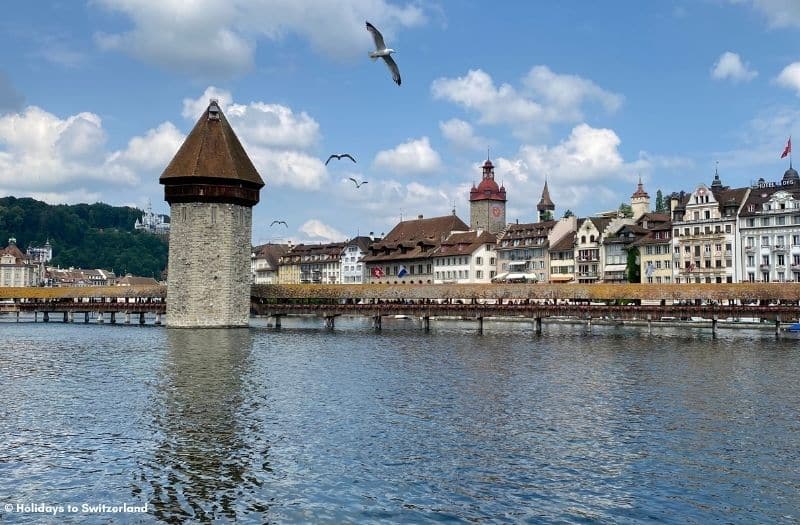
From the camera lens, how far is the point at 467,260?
9131cm

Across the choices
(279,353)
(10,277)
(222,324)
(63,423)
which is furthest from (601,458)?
(10,277)

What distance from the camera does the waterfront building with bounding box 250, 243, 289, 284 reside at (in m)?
131

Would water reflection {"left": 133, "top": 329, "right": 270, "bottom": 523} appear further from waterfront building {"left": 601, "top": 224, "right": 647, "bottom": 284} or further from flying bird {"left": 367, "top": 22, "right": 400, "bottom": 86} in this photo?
waterfront building {"left": 601, "top": 224, "right": 647, "bottom": 284}

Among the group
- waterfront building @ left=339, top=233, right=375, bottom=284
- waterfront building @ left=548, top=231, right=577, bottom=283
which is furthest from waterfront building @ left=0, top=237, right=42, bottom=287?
waterfront building @ left=548, top=231, right=577, bottom=283

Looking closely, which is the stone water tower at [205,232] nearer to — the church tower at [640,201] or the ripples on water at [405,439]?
the ripples on water at [405,439]

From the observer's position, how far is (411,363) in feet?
107

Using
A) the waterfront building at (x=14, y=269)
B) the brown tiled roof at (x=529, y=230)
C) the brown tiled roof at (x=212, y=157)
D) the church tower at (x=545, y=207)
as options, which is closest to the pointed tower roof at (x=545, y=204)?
the church tower at (x=545, y=207)

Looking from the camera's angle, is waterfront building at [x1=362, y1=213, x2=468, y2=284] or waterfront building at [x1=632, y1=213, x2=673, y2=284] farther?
waterfront building at [x1=362, y1=213, x2=468, y2=284]

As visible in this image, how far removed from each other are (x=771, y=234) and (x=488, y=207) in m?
44.7

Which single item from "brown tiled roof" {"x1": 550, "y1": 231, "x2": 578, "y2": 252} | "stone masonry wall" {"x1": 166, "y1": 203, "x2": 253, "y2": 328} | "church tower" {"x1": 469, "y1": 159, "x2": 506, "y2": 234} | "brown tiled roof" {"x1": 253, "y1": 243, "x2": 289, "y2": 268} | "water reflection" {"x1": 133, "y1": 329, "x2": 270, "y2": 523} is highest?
"church tower" {"x1": 469, "y1": 159, "x2": 506, "y2": 234}

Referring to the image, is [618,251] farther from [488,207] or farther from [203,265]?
[203,265]

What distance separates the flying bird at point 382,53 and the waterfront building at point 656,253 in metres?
60.4

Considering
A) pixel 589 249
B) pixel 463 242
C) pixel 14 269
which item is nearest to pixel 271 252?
pixel 14 269

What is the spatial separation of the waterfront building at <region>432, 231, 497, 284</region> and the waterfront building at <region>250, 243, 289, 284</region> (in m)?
43.4
